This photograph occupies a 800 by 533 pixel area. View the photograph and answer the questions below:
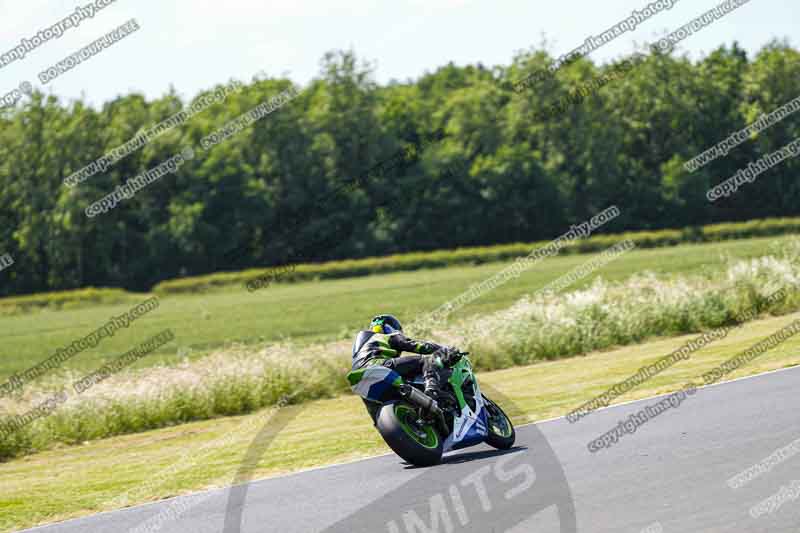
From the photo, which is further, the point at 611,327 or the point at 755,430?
the point at 611,327

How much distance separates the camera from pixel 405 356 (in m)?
10.5

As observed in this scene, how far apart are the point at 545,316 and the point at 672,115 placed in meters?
80.1

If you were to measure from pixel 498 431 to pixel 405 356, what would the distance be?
4.46 ft

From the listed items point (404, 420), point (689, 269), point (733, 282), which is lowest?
point (689, 269)

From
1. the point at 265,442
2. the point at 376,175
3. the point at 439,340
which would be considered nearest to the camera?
the point at 265,442

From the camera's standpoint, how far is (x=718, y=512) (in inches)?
304

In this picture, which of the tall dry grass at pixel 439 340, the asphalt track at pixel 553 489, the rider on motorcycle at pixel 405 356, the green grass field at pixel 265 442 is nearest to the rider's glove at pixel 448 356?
the rider on motorcycle at pixel 405 356

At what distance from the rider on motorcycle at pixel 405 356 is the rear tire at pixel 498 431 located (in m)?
0.84

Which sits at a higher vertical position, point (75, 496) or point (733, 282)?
point (75, 496)

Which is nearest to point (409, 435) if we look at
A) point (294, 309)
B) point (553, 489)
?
point (553, 489)

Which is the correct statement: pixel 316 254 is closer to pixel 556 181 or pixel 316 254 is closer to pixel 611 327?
pixel 556 181

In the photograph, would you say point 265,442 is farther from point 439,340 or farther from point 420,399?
point 439,340

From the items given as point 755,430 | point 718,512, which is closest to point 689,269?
point 755,430

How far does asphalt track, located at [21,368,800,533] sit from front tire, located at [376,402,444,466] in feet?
0.49
